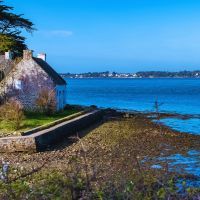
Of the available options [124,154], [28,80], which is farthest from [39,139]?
[28,80]

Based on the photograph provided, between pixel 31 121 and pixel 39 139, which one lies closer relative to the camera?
pixel 39 139

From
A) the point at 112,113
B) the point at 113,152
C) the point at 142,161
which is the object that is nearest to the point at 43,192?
the point at 142,161

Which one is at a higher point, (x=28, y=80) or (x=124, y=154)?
(x=28, y=80)

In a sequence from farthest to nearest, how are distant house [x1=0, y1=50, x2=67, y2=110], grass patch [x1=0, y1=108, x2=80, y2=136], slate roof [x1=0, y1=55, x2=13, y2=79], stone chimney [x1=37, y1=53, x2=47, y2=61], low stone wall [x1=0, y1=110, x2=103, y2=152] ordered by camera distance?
1. stone chimney [x1=37, y1=53, x2=47, y2=61]
2. slate roof [x1=0, y1=55, x2=13, y2=79]
3. distant house [x1=0, y1=50, x2=67, y2=110]
4. grass patch [x1=0, y1=108, x2=80, y2=136]
5. low stone wall [x1=0, y1=110, x2=103, y2=152]

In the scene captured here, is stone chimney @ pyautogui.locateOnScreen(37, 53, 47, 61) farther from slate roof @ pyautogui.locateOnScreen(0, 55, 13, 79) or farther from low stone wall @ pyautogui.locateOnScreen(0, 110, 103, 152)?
low stone wall @ pyautogui.locateOnScreen(0, 110, 103, 152)

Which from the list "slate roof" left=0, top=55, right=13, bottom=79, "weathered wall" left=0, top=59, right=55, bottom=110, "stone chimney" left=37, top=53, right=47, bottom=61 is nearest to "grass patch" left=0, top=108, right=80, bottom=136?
"weathered wall" left=0, top=59, right=55, bottom=110

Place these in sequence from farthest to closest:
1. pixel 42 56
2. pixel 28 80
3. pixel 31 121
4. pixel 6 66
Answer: pixel 42 56
pixel 6 66
pixel 28 80
pixel 31 121

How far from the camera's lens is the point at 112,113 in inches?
1913

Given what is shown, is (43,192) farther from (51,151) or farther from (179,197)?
(51,151)

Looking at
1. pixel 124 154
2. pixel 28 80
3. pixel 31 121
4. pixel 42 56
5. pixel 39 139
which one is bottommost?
pixel 124 154

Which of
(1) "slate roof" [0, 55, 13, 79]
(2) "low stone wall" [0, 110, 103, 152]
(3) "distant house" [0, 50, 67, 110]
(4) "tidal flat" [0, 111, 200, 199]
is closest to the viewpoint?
(4) "tidal flat" [0, 111, 200, 199]

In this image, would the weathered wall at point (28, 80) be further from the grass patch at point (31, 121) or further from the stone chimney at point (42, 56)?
the stone chimney at point (42, 56)

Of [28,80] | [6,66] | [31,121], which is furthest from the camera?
[6,66]

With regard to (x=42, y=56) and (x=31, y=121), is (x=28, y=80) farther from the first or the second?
(x=31, y=121)
